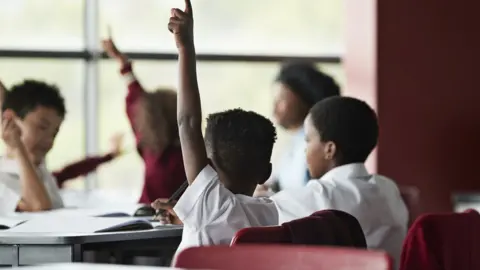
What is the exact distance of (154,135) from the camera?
398cm

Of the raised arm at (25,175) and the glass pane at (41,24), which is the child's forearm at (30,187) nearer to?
the raised arm at (25,175)

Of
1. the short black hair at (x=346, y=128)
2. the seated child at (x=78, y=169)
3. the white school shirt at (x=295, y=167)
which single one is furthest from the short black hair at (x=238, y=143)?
the seated child at (x=78, y=169)

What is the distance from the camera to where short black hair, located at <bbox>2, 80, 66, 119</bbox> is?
3.74m

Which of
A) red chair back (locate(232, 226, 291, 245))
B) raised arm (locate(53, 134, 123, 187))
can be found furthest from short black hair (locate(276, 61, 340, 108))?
red chair back (locate(232, 226, 291, 245))

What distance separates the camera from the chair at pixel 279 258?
172 cm

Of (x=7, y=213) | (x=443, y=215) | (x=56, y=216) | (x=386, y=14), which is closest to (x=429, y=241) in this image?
(x=443, y=215)

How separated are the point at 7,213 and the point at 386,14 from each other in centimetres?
296

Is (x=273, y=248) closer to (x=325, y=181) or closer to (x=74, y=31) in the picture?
(x=325, y=181)

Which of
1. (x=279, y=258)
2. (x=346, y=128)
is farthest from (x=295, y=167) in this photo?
(x=279, y=258)

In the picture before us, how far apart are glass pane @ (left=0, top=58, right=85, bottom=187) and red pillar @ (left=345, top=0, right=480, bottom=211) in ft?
5.05

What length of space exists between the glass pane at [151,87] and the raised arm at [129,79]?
60.9 inches

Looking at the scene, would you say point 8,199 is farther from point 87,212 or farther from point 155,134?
point 155,134

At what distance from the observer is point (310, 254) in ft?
5.82

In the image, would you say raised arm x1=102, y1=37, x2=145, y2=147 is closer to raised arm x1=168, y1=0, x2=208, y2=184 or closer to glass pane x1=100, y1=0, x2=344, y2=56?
raised arm x1=168, y1=0, x2=208, y2=184
